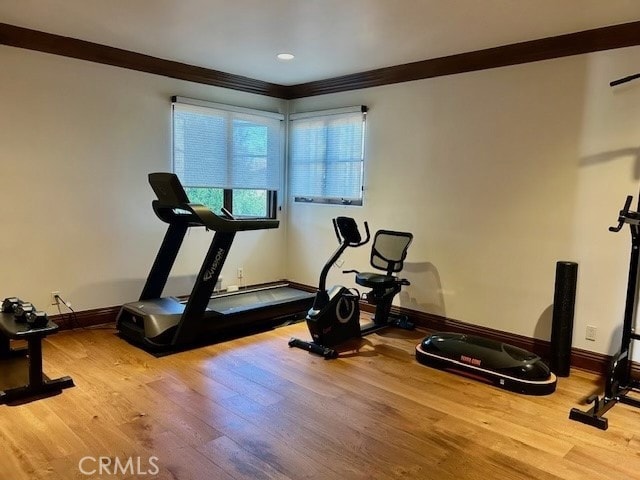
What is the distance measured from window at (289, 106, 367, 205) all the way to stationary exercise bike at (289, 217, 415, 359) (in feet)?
2.67

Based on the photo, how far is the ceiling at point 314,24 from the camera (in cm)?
318

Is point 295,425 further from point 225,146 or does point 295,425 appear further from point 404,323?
point 225,146

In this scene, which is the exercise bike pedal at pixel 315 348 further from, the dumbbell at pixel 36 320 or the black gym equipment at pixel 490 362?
the dumbbell at pixel 36 320

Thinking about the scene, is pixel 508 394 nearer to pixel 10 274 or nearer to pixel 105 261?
pixel 105 261

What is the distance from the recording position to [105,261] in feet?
14.9

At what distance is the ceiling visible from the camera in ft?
10.4

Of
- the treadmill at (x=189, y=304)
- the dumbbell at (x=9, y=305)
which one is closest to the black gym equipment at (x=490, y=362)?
the treadmill at (x=189, y=304)

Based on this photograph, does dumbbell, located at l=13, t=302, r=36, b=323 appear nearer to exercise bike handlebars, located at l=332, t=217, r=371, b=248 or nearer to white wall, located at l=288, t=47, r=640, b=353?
exercise bike handlebars, located at l=332, t=217, r=371, b=248

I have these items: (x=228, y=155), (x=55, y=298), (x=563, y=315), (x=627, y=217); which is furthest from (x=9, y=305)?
(x=627, y=217)

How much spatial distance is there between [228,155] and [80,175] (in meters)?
1.54

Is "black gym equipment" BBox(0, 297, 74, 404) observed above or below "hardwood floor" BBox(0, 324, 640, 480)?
above

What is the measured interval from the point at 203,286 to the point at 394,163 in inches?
87.3

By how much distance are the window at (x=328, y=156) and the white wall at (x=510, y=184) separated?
15cm

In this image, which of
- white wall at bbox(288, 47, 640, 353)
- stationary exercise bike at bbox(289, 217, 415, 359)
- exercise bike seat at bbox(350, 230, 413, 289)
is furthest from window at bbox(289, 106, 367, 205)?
stationary exercise bike at bbox(289, 217, 415, 359)
